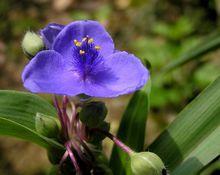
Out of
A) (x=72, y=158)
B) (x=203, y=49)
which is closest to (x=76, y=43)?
(x=72, y=158)

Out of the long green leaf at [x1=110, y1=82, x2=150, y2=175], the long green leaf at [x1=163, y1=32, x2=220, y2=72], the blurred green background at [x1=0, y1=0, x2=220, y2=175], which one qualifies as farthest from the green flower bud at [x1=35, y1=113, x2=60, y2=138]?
the blurred green background at [x1=0, y1=0, x2=220, y2=175]

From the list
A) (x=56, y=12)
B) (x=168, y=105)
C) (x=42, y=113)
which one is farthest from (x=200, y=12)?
(x=42, y=113)

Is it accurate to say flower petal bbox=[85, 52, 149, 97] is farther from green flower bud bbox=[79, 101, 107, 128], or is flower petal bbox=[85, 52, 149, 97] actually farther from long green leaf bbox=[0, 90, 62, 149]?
long green leaf bbox=[0, 90, 62, 149]

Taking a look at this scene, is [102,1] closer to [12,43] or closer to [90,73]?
[12,43]

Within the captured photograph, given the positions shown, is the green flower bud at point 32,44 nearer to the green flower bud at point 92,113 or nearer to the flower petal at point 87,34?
the flower petal at point 87,34

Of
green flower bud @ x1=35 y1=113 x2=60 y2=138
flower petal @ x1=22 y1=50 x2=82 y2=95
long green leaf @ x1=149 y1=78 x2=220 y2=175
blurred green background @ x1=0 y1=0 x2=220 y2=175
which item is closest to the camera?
flower petal @ x1=22 y1=50 x2=82 y2=95
